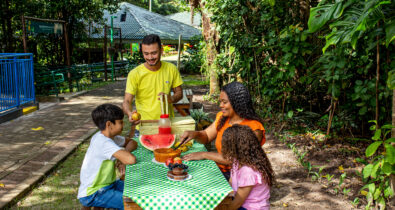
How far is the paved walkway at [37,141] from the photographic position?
4.54 metres

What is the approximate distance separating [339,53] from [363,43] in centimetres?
47

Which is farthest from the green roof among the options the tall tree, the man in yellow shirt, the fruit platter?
the fruit platter

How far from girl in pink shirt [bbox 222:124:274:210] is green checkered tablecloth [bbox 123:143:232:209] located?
166 millimetres

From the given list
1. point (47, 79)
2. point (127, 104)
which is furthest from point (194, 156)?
point (47, 79)

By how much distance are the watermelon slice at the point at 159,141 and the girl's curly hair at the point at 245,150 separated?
65cm

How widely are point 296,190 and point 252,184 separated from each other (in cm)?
207

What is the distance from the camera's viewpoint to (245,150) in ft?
8.27

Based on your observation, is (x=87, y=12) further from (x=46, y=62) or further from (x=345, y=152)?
(x=345, y=152)

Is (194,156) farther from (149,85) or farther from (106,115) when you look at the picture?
(149,85)

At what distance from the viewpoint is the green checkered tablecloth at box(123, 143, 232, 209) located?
2.11 meters

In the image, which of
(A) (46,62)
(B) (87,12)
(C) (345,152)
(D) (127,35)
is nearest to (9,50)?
(A) (46,62)

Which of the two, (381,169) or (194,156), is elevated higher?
(194,156)

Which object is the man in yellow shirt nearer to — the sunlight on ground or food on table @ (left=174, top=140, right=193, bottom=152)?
food on table @ (left=174, top=140, right=193, bottom=152)

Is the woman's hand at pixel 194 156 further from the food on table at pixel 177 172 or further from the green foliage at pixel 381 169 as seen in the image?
the green foliage at pixel 381 169
